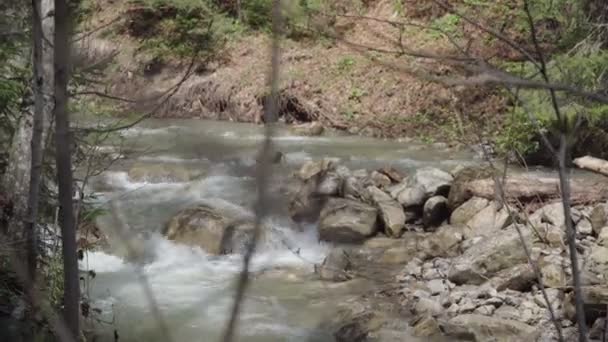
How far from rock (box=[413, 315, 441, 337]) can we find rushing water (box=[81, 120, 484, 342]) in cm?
68

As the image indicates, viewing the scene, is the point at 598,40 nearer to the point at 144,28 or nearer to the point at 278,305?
the point at 278,305

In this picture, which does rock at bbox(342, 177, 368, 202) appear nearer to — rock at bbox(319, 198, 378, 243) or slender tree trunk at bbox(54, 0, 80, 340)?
rock at bbox(319, 198, 378, 243)

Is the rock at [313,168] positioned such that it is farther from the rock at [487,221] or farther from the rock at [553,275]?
the rock at [553,275]

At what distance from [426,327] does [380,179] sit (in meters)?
3.65

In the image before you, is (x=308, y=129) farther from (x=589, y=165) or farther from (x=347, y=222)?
(x=589, y=165)

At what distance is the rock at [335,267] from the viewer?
684 centimetres

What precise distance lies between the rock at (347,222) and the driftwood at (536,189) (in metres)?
1.12

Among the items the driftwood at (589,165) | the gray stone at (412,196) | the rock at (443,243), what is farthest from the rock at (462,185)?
the driftwood at (589,165)

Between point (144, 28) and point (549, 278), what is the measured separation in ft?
42.5

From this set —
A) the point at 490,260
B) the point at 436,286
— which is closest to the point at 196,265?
the point at 436,286

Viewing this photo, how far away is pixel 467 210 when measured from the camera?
7.82 meters

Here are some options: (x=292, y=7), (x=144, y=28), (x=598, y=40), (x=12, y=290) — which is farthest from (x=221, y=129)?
(x=292, y=7)

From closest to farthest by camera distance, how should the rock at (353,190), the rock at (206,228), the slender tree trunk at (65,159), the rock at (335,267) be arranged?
the slender tree trunk at (65,159) < the rock at (335,267) < the rock at (206,228) < the rock at (353,190)

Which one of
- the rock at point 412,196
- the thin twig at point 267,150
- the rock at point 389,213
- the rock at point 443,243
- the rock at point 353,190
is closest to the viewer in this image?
the thin twig at point 267,150
